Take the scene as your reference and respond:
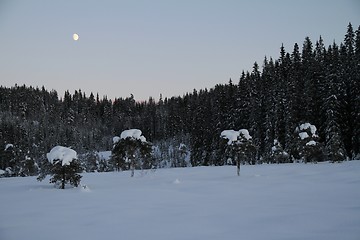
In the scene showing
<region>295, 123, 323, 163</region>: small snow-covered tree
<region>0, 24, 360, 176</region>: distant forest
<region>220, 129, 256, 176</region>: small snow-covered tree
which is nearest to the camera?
<region>220, 129, 256, 176</region>: small snow-covered tree

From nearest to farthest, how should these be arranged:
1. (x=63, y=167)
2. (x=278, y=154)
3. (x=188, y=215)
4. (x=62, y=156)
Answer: (x=188, y=215) < (x=63, y=167) < (x=62, y=156) < (x=278, y=154)

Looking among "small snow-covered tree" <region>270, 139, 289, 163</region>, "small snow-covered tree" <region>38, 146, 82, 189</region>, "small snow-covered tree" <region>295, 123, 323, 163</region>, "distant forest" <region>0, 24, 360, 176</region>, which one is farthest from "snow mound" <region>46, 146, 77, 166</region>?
"small snow-covered tree" <region>270, 139, 289, 163</region>

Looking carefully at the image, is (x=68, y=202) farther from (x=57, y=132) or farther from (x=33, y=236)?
(x=57, y=132)

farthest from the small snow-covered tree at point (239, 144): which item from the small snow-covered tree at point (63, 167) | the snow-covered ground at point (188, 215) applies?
the small snow-covered tree at point (63, 167)

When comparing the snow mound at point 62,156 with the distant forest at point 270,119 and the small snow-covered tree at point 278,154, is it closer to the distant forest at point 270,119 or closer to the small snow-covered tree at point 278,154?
the distant forest at point 270,119

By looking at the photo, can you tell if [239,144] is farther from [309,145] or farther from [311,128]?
[311,128]

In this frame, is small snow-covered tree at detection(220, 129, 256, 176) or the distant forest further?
the distant forest

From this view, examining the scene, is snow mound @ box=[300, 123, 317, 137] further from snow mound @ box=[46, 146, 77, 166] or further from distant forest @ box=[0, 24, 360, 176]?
snow mound @ box=[46, 146, 77, 166]

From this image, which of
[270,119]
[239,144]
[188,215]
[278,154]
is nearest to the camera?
[188,215]

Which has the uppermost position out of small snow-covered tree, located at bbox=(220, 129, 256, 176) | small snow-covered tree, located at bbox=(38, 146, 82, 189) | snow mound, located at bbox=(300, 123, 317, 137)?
snow mound, located at bbox=(300, 123, 317, 137)

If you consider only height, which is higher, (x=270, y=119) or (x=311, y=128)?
(x=270, y=119)

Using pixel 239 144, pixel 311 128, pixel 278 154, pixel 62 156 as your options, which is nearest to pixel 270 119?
pixel 278 154

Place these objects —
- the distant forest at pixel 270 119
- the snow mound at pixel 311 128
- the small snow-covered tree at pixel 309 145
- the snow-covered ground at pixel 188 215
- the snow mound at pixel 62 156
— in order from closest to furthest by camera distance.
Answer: the snow-covered ground at pixel 188 215
the snow mound at pixel 62 156
the small snow-covered tree at pixel 309 145
the snow mound at pixel 311 128
the distant forest at pixel 270 119

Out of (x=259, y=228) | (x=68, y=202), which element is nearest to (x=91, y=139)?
(x=68, y=202)
